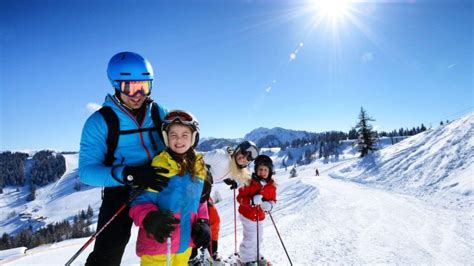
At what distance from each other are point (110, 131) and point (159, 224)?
3.77 ft

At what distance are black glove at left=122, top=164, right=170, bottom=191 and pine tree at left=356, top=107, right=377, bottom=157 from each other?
163 feet

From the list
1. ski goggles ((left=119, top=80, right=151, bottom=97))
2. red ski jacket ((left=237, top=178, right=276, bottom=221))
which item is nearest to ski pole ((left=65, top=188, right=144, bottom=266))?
ski goggles ((left=119, top=80, right=151, bottom=97))

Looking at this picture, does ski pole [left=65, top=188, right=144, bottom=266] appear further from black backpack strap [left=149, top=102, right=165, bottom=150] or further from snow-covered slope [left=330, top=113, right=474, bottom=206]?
snow-covered slope [left=330, top=113, right=474, bottom=206]

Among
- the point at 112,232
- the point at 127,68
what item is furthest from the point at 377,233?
the point at 127,68

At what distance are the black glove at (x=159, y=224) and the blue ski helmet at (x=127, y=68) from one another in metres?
1.51

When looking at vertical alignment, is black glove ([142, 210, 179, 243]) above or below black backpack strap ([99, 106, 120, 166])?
below

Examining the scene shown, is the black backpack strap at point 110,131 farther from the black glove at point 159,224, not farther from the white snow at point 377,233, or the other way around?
the white snow at point 377,233

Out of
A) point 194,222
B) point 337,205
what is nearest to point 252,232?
point 194,222

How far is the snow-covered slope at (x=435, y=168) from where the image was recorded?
Answer: 16734mm

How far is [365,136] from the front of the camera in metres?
48.8

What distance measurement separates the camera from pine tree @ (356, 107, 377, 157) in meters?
48.2

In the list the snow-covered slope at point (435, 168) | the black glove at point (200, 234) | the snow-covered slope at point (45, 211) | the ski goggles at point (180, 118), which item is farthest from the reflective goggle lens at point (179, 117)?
the snow-covered slope at point (45, 211)

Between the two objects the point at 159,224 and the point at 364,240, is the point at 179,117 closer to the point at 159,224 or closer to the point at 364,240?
the point at 159,224

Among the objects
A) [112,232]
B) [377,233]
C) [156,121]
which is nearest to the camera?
[112,232]
